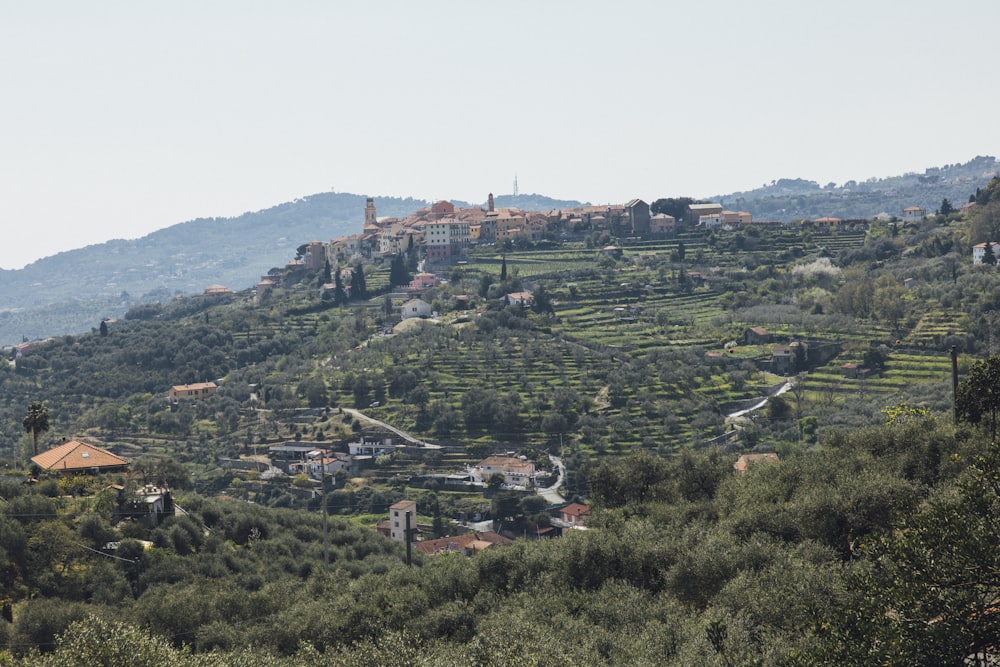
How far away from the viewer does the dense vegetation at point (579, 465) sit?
72.2 ft

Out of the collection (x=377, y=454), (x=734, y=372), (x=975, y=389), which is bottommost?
(x=377, y=454)

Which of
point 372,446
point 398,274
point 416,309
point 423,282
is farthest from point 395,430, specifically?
point 398,274

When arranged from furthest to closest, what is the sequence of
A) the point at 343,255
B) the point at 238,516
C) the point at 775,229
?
the point at 343,255 → the point at 775,229 → the point at 238,516

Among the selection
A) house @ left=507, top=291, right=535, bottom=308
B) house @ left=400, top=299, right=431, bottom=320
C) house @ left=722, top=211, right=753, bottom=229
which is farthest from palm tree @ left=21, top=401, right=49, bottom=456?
house @ left=722, top=211, right=753, bottom=229

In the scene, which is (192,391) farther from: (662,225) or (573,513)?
(662,225)

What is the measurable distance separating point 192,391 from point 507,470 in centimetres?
3623

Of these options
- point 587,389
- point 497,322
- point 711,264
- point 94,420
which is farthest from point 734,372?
point 94,420

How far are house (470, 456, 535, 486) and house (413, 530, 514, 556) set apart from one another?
734 centimetres

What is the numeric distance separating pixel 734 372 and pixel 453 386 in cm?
1995

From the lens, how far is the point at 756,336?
75.7 m

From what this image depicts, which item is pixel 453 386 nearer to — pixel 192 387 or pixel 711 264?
pixel 192 387

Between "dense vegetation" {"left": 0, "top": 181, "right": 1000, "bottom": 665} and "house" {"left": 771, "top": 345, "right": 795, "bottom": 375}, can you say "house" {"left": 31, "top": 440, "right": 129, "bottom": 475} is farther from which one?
"house" {"left": 771, "top": 345, "right": 795, "bottom": 375}

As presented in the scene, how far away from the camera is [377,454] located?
222 feet

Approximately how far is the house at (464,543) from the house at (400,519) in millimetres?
2728
